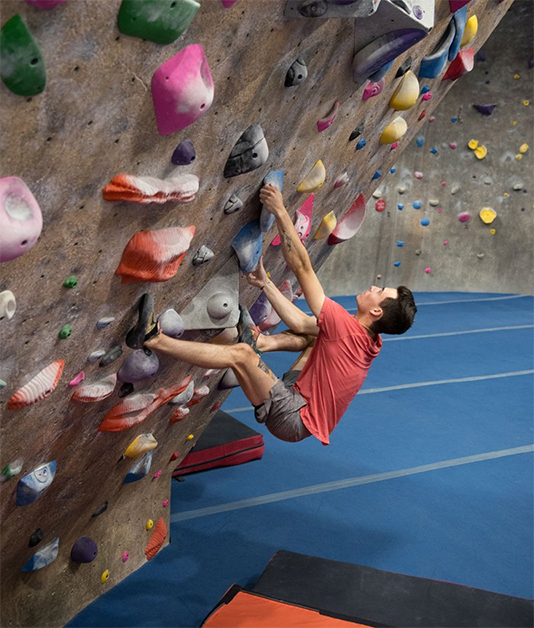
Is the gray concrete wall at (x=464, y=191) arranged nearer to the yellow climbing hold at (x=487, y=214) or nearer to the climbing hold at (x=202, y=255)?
the yellow climbing hold at (x=487, y=214)

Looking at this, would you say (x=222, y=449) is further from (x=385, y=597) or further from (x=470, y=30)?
(x=470, y=30)

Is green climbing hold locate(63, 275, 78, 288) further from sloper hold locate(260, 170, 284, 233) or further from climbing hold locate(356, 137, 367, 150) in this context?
climbing hold locate(356, 137, 367, 150)

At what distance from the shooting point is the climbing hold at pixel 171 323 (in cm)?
211

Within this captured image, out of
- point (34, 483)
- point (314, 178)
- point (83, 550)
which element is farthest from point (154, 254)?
point (83, 550)

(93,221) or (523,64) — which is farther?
(523,64)

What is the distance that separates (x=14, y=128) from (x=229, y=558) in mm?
2801

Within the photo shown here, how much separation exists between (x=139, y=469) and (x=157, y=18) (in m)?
2.09

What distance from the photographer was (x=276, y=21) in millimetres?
1467

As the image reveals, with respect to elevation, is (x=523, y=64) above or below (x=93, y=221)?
below

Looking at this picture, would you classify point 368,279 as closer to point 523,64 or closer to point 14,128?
point 523,64

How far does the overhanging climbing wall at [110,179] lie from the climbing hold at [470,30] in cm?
3

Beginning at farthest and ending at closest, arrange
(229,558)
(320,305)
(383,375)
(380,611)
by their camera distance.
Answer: (383,375), (229,558), (380,611), (320,305)

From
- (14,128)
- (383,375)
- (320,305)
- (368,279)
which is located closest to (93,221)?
(14,128)

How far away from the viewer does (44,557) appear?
109 inches
